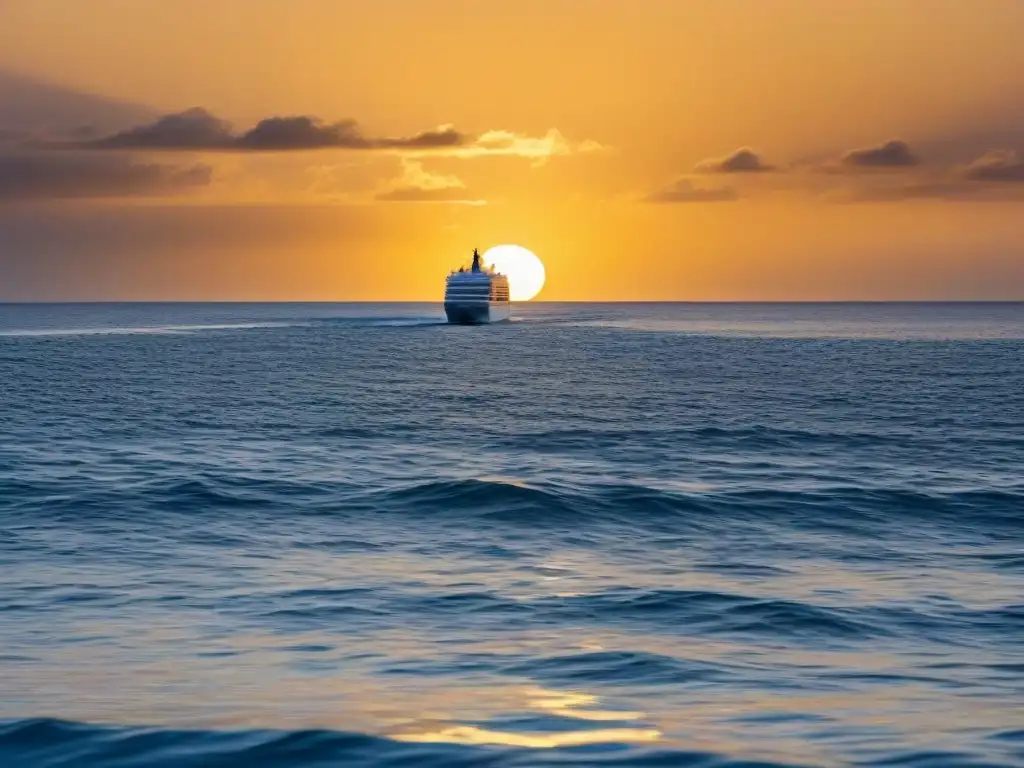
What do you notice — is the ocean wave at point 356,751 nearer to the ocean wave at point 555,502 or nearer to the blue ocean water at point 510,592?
the blue ocean water at point 510,592

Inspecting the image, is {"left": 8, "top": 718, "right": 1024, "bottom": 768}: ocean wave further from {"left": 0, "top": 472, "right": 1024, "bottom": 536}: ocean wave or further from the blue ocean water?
{"left": 0, "top": 472, "right": 1024, "bottom": 536}: ocean wave

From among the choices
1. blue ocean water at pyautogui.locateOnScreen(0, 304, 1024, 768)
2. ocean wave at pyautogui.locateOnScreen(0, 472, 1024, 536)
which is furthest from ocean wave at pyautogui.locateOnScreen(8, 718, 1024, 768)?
ocean wave at pyautogui.locateOnScreen(0, 472, 1024, 536)

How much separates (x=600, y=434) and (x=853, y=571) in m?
26.9

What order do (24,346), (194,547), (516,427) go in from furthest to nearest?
(24,346) → (516,427) → (194,547)

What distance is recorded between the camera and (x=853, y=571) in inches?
902

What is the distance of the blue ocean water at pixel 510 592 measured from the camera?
13297 mm

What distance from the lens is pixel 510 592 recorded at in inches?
814

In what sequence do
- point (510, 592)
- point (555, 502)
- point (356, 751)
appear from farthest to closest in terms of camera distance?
point (555, 502) → point (510, 592) → point (356, 751)

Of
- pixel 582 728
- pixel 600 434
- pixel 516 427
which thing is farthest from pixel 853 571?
pixel 516 427

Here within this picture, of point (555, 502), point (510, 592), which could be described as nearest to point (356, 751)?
point (510, 592)

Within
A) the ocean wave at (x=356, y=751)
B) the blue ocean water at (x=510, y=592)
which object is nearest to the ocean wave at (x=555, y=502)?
the blue ocean water at (x=510, y=592)

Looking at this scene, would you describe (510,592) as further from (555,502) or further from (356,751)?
(555,502)

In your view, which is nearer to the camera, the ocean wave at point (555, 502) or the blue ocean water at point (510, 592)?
the blue ocean water at point (510, 592)

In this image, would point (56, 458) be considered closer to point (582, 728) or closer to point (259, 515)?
point (259, 515)
